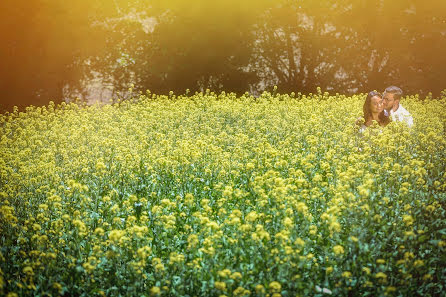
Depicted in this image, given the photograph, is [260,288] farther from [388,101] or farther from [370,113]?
[388,101]

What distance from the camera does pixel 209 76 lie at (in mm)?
16453

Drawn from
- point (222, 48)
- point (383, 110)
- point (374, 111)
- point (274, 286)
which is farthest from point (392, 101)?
point (222, 48)

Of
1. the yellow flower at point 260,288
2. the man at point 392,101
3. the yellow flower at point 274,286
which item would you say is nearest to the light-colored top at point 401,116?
the man at point 392,101

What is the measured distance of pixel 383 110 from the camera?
848cm

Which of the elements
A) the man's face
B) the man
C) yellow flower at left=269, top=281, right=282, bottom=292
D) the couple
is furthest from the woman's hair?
yellow flower at left=269, top=281, right=282, bottom=292

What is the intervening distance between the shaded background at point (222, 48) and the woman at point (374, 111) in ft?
26.6

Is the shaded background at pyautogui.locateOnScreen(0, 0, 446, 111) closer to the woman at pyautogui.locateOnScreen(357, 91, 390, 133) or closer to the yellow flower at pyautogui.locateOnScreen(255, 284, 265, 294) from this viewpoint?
the woman at pyautogui.locateOnScreen(357, 91, 390, 133)

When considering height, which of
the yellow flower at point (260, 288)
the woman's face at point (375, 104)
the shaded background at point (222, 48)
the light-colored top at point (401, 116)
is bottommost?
the yellow flower at point (260, 288)

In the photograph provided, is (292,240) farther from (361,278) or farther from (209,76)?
(209,76)

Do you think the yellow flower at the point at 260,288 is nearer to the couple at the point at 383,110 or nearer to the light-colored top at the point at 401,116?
the couple at the point at 383,110

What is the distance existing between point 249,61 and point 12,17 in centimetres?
756

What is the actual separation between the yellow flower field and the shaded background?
7191 mm

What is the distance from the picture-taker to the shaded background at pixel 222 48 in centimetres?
1521

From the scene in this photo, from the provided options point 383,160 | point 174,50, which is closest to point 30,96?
point 174,50
